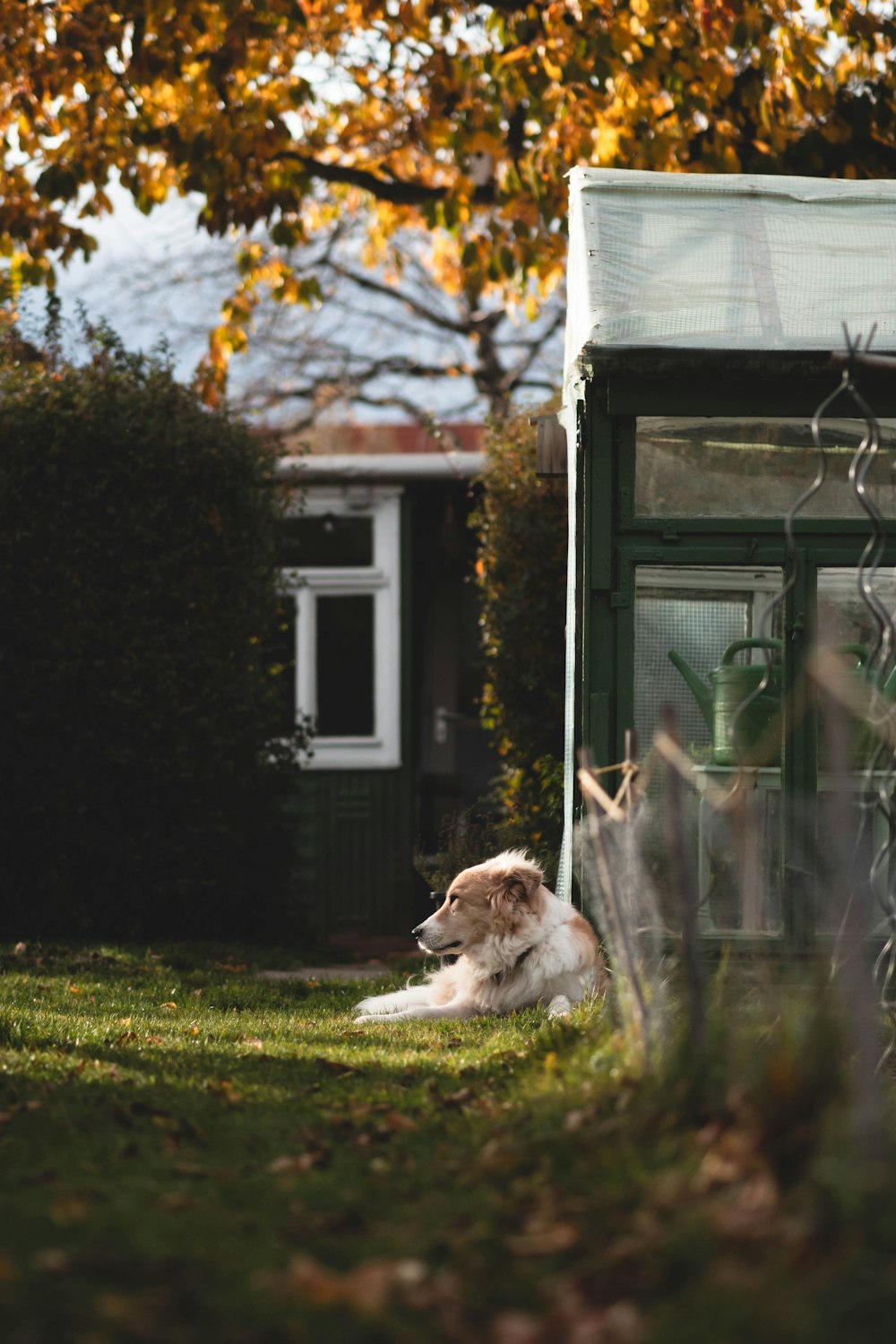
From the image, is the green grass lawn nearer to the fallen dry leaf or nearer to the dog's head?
the fallen dry leaf

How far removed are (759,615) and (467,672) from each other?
8117mm

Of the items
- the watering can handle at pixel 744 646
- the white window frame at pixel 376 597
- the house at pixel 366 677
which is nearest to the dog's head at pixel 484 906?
the watering can handle at pixel 744 646

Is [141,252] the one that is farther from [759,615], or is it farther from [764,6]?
[759,615]

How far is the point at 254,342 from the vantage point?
2622cm

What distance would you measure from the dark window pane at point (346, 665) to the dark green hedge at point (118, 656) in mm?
2944

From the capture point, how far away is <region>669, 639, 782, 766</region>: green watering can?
6.93 meters

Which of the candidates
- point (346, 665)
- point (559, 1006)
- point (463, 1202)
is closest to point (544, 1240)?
point (463, 1202)

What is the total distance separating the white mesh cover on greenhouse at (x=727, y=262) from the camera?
7.15 m

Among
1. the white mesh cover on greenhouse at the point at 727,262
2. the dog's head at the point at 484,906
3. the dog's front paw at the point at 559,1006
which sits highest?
the white mesh cover on greenhouse at the point at 727,262

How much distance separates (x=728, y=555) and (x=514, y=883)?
182cm

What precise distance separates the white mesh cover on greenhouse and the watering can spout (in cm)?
145

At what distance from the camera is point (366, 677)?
13.9 meters

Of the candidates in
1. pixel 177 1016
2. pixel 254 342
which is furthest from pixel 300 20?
pixel 254 342

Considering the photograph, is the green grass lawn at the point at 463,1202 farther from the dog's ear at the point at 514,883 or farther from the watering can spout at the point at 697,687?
the watering can spout at the point at 697,687
